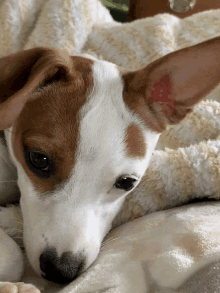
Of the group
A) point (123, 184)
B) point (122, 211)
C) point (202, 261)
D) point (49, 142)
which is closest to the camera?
point (202, 261)

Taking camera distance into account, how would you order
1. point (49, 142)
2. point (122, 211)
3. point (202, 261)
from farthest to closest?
point (122, 211)
point (49, 142)
point (202, 261)

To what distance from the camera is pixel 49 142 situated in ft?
3.11

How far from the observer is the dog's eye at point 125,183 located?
106cm

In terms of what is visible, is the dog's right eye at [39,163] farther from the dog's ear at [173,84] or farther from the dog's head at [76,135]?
the dog's ear at [173,84]

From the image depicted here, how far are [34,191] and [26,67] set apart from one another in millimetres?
411

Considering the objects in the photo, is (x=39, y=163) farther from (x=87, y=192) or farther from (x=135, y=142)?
(x=135, y=142)

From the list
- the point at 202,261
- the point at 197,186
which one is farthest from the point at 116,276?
the point at 197,186

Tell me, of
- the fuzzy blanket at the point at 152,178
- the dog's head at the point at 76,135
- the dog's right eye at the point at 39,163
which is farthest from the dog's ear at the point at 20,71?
the fuzzy blanket at the point at 152,178

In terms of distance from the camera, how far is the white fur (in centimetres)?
92

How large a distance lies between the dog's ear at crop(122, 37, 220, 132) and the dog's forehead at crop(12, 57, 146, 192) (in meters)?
0.08

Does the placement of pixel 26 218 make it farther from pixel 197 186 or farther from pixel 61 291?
pixel 197 186

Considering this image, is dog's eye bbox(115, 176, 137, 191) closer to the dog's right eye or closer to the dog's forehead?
the dog's forehead

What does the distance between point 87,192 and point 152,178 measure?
0.43 meters

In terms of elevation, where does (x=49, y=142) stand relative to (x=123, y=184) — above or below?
above
